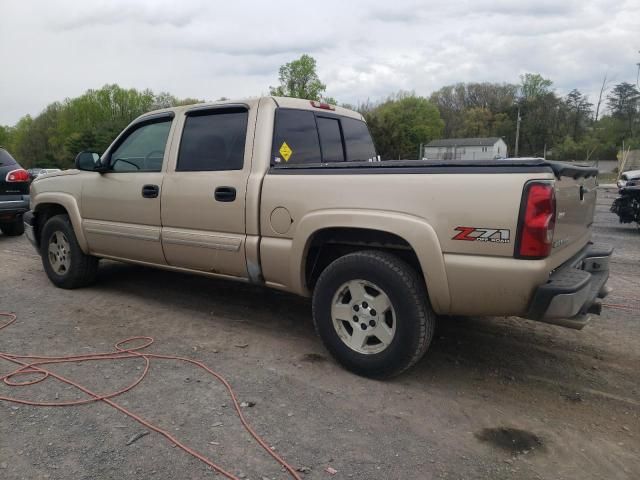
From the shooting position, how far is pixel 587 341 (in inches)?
162

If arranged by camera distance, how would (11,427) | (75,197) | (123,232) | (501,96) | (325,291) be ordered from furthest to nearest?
1. (501,96)
2. (75,197)
3. (123,232)
4. (325,291)
5. (11,427)

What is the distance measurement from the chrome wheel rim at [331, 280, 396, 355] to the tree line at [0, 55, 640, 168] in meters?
57.1

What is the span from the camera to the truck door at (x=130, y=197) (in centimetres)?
456

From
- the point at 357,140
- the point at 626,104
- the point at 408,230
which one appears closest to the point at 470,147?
the point at 626,104

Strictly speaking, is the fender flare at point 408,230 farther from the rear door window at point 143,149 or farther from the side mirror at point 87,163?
the side mirror at point 87,163

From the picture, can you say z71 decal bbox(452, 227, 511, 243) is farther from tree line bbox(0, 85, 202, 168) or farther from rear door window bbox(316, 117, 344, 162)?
tree line bbox(0, 85, 202, 168)

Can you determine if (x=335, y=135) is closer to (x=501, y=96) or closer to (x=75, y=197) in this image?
(x=75, y=197)

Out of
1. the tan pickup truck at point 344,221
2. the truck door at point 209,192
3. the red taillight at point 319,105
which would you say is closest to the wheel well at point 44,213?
the tan pickup truck at point 344,221

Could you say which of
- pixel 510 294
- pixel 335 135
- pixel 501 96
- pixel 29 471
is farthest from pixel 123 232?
pixel 501 96

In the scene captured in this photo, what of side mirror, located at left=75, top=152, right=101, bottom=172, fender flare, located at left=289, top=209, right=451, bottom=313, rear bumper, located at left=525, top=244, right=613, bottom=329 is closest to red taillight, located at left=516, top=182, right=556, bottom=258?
rear bumper, located at left=525, top=244, right=613, bottom=329

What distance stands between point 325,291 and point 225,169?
1.35 m

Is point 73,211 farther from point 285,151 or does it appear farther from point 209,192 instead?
point 285,151

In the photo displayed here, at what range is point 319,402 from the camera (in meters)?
3.11

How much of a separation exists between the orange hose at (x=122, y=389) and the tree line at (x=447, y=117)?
57149mm
